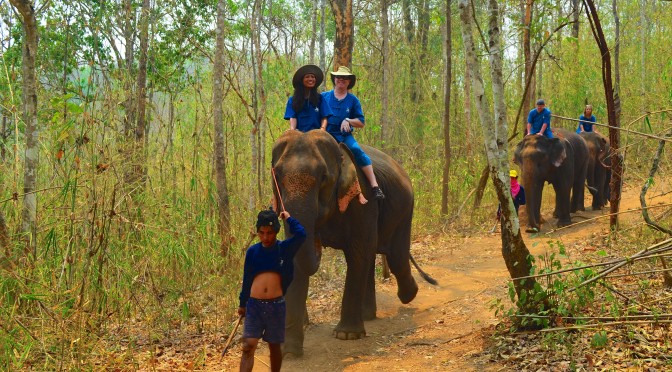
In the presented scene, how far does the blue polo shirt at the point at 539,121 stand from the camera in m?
13.8

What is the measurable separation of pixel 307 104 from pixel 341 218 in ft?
4.24

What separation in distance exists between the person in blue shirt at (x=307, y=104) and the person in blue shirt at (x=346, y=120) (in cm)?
16

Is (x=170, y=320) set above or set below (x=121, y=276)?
below

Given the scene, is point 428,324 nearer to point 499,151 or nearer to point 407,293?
point 407,293

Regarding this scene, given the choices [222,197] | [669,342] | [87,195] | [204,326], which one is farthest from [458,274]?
[87,195]

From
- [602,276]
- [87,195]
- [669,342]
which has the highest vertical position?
[87,195]

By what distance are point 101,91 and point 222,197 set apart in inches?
95.4

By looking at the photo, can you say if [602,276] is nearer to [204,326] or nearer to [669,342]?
[669,342]

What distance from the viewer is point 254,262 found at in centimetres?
533

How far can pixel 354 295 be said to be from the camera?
7.18 meters

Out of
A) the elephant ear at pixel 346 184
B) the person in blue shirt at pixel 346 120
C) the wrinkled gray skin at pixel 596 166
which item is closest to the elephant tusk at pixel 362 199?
the elephant ear at pixel 346 184

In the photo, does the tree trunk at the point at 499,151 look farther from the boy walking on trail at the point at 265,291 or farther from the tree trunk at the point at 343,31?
the tree trunk at the point at 343,31

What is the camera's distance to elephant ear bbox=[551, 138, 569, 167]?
13.7 metres

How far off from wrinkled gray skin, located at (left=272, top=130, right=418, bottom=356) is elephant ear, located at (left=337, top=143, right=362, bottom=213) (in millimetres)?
10
